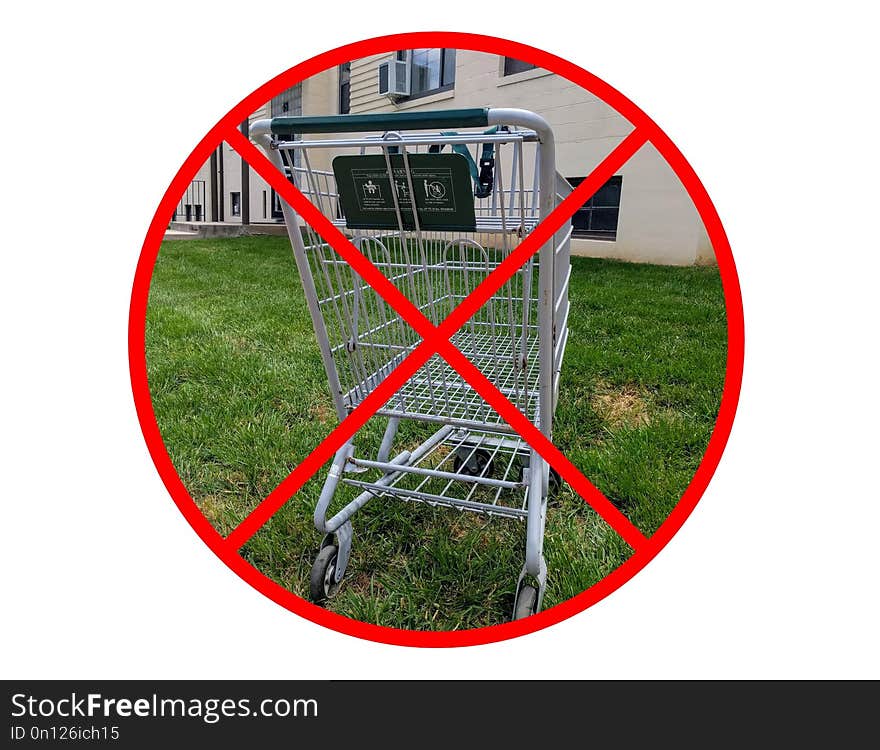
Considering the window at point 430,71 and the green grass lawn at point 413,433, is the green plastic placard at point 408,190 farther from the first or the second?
the window at point 430,71

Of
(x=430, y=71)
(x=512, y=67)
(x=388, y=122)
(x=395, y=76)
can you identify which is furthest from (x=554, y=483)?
(x=430, y=71)

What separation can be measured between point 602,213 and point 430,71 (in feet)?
10.3

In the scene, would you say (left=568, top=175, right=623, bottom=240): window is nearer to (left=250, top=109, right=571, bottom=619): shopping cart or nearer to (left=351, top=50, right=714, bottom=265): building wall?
(left=351, top=50, right=714, bottom=265): building wall

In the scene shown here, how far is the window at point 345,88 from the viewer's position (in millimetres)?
9352

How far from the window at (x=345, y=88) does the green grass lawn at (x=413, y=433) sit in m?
5.20

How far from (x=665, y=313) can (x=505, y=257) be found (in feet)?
→ 11.0

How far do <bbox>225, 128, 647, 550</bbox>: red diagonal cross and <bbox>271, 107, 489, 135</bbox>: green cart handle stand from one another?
0.14m

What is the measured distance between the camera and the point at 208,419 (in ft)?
10.4

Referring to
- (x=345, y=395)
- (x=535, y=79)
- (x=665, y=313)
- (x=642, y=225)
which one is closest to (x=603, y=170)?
(x=345, y=395)

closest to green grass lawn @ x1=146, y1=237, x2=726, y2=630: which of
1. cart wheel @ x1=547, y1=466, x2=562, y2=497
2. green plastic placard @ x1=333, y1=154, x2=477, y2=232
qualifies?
cart wheel @ x1=547, y1=466, x2=562, y2=497

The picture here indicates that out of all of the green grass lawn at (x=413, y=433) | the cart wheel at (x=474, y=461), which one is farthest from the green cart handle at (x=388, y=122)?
the cart wheel at (x=474, y=461)

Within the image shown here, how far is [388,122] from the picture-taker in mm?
1474

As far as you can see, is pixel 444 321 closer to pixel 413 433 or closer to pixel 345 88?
pixel 413 433

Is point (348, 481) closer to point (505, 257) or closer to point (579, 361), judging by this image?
point (505, 257)
